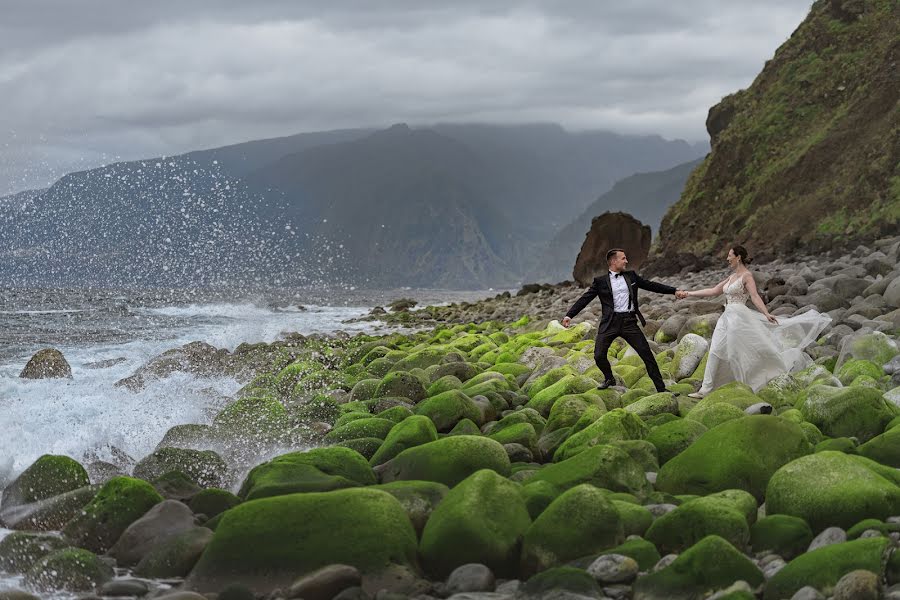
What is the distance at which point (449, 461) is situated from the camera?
8008 millimetres

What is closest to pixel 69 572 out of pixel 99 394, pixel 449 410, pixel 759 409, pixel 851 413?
pixel 449 410

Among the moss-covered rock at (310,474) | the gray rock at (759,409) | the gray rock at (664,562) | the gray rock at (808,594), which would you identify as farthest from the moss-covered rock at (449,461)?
the gray rock at (808,594)

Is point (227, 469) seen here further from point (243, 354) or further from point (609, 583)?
point (243, 354)

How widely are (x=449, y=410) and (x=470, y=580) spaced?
4369mm

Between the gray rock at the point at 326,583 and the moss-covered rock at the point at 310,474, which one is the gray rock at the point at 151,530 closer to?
the moss-covered rock at the point at 310,474

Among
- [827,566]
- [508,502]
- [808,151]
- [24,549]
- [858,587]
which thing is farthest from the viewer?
[808,151]

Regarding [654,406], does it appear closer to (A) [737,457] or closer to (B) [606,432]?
(B) [606,432]

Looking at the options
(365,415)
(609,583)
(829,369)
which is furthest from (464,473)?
(829,369)

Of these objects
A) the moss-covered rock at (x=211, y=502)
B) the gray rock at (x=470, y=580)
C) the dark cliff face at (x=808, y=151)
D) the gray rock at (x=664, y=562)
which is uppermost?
the dark cliff face at (x=808, y=151)

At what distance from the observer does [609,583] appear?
583cm

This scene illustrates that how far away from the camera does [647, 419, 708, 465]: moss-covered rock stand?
843cm

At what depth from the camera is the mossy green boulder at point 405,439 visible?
895 cm

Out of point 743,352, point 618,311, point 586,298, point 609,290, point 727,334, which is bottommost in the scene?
point 743,352

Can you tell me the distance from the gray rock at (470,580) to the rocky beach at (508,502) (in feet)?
0.04
